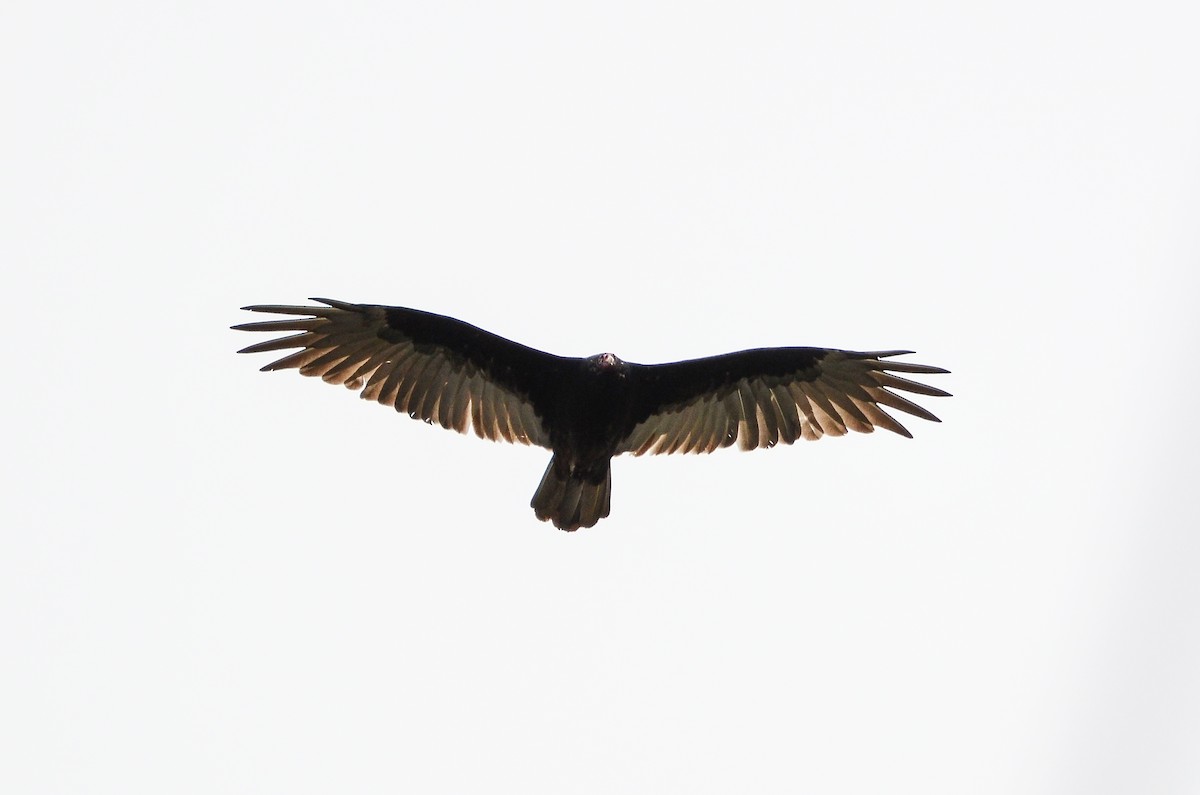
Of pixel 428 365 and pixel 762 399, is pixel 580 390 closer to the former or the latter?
pixel 428 365

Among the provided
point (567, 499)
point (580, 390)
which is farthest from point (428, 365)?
point (567, 499)

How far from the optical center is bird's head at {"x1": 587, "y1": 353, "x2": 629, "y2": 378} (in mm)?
11688

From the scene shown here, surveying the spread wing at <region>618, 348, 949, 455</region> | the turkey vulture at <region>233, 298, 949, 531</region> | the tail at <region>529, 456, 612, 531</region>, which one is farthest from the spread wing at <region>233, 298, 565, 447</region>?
the spread wing at <region>618, 348, 949, 455</region>

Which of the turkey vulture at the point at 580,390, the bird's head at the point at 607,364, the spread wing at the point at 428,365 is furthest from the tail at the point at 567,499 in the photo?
the bird's head at the point at 607,364

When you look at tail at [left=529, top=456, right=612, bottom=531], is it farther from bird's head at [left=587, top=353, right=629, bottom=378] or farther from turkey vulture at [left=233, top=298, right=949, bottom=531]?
bird's head at [left=587, top=353, right=629, bottom=378]

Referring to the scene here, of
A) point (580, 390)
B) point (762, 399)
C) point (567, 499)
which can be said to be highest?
point (762, 399)

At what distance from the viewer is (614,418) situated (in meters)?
12.0

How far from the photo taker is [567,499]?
12109 millimetres

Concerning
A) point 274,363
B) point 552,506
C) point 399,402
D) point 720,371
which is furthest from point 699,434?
point 274,363

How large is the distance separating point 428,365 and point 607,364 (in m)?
1.74

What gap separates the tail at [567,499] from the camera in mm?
12102

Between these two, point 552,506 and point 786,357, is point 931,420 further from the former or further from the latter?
point 552,506

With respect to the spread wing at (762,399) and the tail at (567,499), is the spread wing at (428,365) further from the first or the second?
the spread wing at (762,399)

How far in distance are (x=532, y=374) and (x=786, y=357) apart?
2.30 meters
